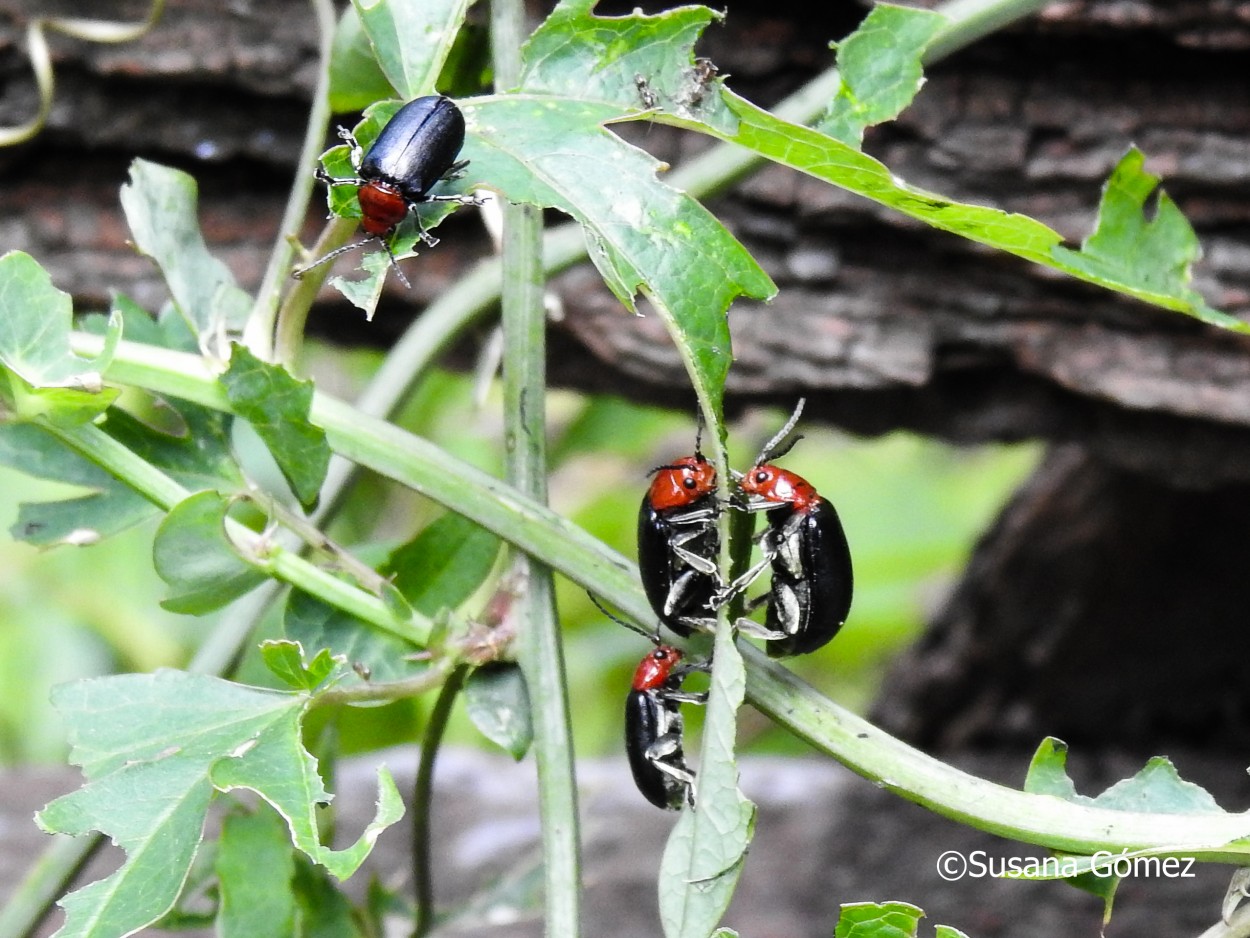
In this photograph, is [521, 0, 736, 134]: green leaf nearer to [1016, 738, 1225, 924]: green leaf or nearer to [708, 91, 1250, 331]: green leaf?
[708, 91, 1250, 331]: green leaf

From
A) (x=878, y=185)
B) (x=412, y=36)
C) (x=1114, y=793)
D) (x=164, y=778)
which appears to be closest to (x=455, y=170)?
(x=412, y=36)

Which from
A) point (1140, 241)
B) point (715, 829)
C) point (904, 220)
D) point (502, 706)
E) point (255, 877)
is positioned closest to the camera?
point (715, 829)

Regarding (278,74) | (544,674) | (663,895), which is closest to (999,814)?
(663,895)

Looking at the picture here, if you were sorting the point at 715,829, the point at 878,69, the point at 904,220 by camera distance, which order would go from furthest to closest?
the point at 904,220 < the point at 878,69 < the point at 715,829

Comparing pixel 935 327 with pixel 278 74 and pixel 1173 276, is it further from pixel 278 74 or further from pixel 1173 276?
pixel 278 74

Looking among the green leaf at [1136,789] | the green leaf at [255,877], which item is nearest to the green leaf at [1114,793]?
the green leaf at [1136,789]

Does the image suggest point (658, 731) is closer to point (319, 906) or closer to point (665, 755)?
point (665, 755)
